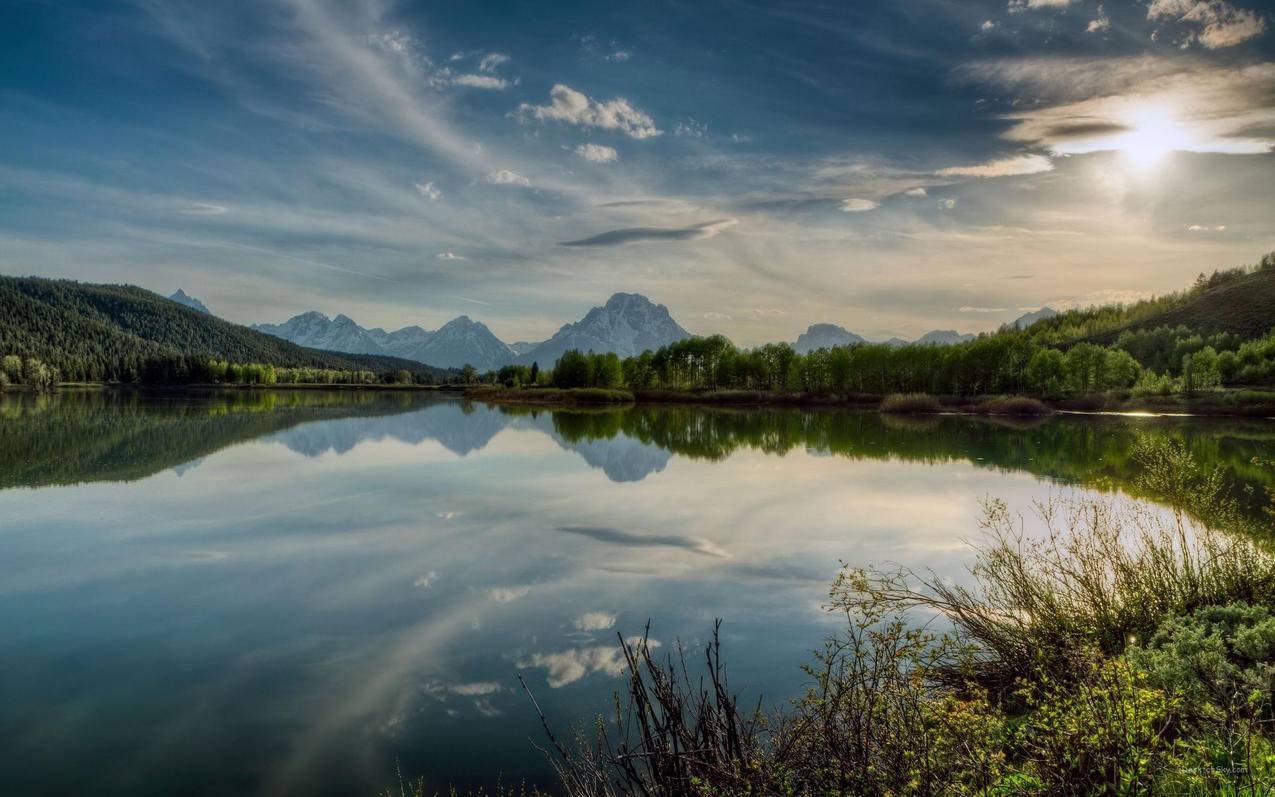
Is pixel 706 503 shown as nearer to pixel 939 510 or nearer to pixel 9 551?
pixel 939 510

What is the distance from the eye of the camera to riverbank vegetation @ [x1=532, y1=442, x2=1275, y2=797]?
4473 millimetres

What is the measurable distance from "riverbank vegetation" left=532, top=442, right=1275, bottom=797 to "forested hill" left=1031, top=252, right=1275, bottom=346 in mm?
148493

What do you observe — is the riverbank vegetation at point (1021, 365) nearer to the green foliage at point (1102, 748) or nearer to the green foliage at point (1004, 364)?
the green foliage at point (1004, 364)

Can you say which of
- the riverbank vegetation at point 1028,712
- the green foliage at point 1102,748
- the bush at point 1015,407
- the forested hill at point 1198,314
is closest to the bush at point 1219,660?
the riverbank vegetation at point 1028,712

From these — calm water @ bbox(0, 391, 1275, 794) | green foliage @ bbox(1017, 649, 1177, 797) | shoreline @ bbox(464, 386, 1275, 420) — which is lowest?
calm water @ bbox(0, 391, 1275, 794)

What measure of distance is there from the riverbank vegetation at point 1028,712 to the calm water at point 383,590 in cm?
174

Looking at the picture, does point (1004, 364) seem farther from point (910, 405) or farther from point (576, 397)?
point (576, 397)

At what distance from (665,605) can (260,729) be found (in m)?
6.59

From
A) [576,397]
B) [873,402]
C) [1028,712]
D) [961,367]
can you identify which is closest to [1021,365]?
[961,367]

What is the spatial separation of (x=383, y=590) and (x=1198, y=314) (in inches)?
7518

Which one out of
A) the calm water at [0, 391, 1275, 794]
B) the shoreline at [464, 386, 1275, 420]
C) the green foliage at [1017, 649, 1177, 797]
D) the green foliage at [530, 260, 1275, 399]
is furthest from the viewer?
the green foliage at [530, 260, 1275, 399]

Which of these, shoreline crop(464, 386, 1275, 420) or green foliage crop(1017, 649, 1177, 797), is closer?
green foliage crop(1017, 649, 1177, 797)

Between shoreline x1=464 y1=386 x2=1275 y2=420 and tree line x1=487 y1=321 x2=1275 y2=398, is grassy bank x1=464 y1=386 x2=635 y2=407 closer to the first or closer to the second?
shoreline x1=464 y1=386 x2=1275 y2=420

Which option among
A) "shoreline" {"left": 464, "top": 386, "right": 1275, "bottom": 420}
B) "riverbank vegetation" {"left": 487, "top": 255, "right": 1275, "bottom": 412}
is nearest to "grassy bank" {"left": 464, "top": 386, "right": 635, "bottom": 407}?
"shoreline" {"left": 464, "top": 386, "right": 1275, "bottom": 420}
